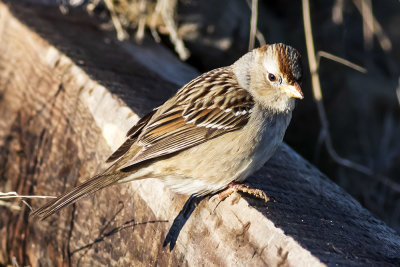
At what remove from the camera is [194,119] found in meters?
2.72

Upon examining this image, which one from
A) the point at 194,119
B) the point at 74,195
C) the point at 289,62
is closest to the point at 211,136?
the point at 194,119

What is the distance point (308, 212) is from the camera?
7.86 feet

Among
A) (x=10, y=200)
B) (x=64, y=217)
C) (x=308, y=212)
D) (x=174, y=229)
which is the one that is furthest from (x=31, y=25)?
(x=308, y=212)

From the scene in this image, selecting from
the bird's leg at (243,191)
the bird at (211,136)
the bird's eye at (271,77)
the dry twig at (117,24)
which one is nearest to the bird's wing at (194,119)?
the bird at (211,136)

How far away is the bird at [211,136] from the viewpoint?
8.38ft

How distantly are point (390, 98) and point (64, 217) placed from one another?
3.16 m

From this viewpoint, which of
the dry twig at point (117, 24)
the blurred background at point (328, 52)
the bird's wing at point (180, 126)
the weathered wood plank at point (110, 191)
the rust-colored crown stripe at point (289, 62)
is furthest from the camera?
the blurred background at point (328, 52)

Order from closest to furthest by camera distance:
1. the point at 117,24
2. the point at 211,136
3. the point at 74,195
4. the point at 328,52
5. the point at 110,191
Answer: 1. the point at 74,195
2. the point at 211,136
3. the point at 110,191
4. the point at 117,24
5. the point at 328,52

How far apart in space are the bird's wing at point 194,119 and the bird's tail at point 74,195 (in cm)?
8

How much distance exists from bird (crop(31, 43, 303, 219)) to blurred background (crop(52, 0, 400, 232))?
4.03ft

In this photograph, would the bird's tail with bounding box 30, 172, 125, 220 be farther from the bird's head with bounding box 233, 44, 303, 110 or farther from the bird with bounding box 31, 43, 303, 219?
the bird's head with bounding box 233, 44, 303, 110

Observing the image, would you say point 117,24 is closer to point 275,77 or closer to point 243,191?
point 275,77

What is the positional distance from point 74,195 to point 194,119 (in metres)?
0.61

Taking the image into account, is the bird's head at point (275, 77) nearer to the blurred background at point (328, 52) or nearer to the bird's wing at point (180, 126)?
the bird's wing at point (180, 126)
